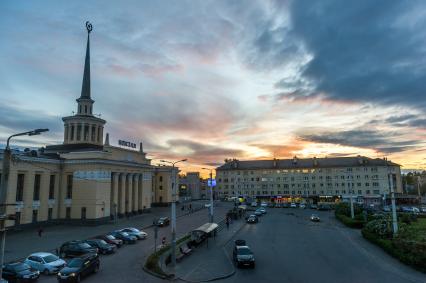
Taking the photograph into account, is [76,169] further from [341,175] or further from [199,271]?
[341,175]

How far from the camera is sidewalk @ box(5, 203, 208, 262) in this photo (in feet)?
117

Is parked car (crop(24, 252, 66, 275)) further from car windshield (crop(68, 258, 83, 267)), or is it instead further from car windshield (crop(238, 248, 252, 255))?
car windshield (crop(238, 248, 252, 255))

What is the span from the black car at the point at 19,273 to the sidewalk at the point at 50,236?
8123mm

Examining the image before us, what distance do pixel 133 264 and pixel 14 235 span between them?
25.6 m

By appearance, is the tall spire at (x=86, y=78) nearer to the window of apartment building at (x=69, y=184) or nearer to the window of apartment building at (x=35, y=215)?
the window of apartment building at (x=69, y=184)

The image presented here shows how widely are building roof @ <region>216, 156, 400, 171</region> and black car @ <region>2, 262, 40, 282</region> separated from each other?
4107 inches

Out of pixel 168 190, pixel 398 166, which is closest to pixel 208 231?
pixel 168 190

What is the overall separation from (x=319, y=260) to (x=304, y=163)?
92543 mm

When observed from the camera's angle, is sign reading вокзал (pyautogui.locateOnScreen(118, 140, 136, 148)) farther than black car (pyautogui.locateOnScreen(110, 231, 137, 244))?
Yes

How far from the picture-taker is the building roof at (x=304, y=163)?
11225 cm

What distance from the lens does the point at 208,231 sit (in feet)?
131

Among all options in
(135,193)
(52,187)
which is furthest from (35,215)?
(135,193)

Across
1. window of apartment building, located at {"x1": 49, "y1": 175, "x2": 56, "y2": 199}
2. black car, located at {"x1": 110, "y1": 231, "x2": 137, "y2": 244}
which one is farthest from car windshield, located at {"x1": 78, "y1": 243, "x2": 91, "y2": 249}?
window of apartment building, located at {"x1": 49, "y1": 175, "x2": 56, "y2": 199}

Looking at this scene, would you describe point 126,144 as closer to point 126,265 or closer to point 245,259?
point 126,265
